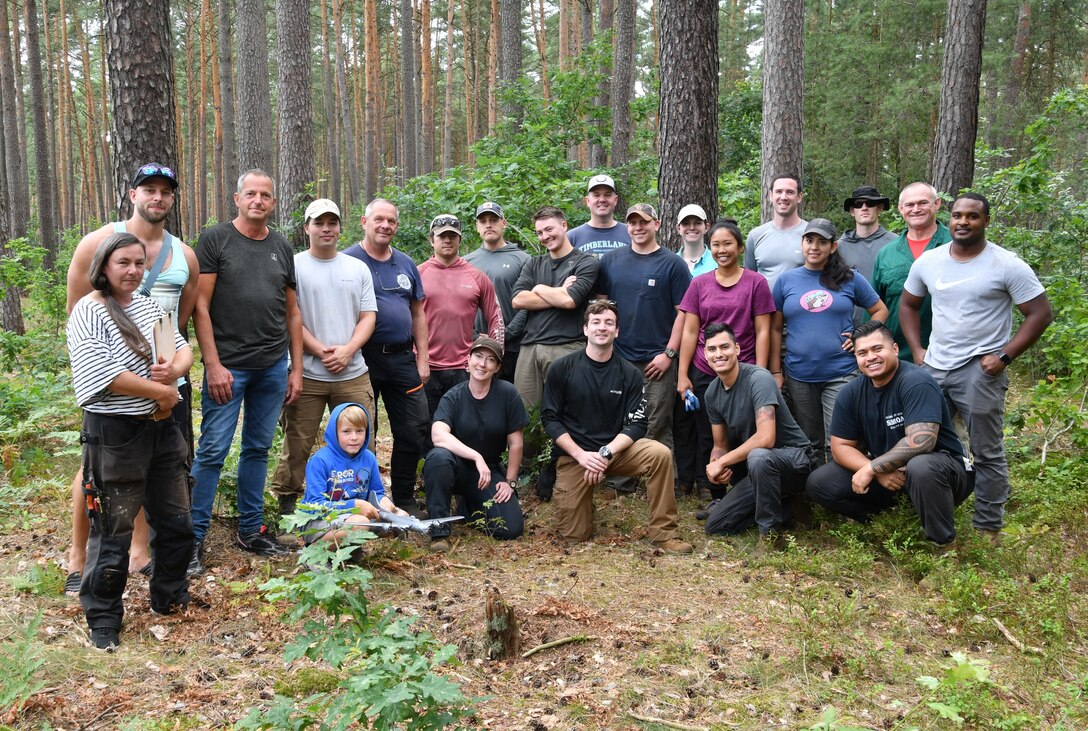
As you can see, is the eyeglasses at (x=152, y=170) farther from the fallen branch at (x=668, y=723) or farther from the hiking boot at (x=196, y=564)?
the fallen branch at (x=668, y=723)

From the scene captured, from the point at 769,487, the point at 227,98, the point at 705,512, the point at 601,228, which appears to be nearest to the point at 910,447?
the point at 769,487

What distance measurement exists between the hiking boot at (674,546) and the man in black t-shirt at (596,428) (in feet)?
0.23

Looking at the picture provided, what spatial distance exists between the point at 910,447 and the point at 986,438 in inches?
24.7

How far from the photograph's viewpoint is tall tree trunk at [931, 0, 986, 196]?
9.67 m


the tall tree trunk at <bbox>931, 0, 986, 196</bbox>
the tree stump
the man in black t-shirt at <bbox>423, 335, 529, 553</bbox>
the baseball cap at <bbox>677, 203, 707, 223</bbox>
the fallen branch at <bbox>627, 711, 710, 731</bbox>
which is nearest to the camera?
the fallen branch at <bbox>627, 711, 710, 731</bbox>

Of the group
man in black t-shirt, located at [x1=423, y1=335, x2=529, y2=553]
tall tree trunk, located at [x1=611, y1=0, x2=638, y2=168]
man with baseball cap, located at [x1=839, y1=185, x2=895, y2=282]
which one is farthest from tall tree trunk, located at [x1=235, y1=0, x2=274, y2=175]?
man with baseball cap, located at [x1=839, y1=185, x2=895, y2=282]

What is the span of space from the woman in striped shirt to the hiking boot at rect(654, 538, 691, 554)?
124 inches

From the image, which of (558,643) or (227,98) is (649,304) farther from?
(227,98)

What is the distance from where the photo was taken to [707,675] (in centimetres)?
386

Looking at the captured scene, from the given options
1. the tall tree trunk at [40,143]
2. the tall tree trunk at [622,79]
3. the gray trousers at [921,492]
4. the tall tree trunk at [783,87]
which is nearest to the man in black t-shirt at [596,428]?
the gray trousers at [921,492]

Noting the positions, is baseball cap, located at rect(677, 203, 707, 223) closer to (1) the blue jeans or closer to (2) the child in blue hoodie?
(2) the child in blue hoodie

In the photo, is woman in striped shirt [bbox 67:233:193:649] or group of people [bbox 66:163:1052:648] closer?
woman in striped shirt [bbox 67:233:193:649]

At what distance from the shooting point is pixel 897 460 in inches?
203

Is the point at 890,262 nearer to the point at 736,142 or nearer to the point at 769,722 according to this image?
the point at 769,722
